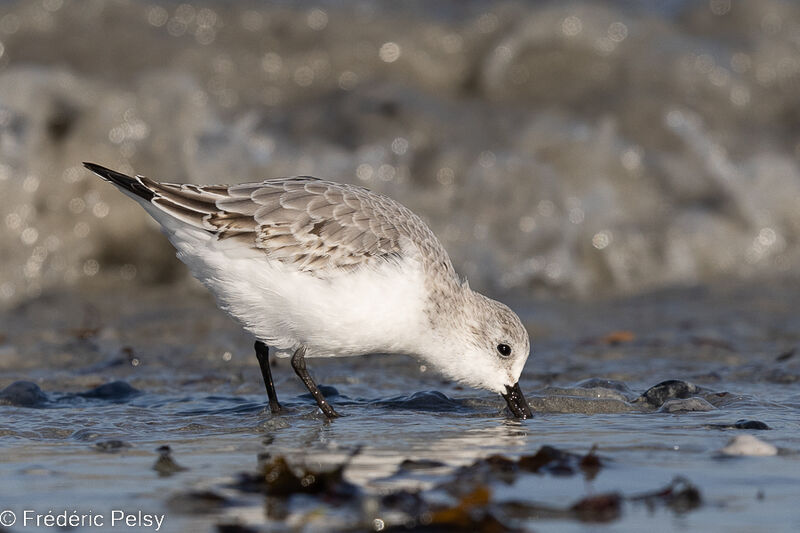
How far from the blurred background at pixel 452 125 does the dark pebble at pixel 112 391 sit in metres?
4.21

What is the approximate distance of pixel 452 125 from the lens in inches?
461

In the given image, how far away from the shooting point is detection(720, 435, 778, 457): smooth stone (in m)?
4.59

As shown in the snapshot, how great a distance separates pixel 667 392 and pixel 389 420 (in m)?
1.52

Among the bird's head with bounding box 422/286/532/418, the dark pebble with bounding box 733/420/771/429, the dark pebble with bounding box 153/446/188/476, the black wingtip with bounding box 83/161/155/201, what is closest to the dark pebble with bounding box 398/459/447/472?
the dark pebble with bounding box 153/446/188/476

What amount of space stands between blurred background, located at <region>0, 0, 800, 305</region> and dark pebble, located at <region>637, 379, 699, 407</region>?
4194 mm

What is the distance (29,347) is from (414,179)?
4.73 metres

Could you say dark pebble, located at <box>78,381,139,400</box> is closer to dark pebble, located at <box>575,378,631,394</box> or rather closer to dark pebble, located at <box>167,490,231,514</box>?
dark pebble, located at <box>167,490,231,514</box>

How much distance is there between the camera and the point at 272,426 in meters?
5.34

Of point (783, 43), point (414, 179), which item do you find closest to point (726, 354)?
point (414, 179)

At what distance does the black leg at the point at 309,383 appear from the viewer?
5.56m

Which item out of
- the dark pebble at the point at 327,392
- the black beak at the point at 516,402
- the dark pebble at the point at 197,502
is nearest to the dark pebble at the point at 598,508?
the dark pebble at the point at 197,502

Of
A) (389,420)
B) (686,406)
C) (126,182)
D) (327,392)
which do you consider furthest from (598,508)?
(126,182)

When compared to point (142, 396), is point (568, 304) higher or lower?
higher

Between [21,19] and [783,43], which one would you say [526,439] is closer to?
[21,19]
